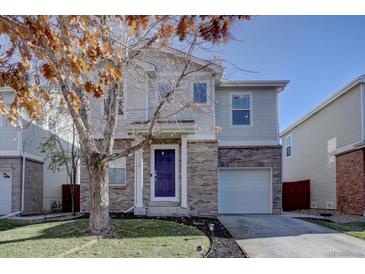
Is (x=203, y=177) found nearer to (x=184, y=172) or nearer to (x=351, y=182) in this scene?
(x=184, y=172)

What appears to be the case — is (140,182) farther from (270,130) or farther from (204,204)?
(270,130)

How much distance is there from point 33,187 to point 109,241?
24.2 ft

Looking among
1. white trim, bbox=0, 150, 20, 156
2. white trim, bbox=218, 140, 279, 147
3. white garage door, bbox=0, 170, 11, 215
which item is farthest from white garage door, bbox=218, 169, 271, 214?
white garage door, bbox=0, 170, 11, 215

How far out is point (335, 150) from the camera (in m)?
12.3

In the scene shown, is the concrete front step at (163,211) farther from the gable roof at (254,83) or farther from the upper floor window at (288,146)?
the upper floor window at (288,146)

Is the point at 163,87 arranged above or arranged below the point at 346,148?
above

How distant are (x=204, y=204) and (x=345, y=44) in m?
5.64

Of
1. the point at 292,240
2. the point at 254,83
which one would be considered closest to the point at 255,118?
the point at 254,83

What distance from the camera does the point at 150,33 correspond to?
6688 millimetres

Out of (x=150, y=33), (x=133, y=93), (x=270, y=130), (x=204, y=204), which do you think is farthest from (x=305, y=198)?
(x=150, y=33)

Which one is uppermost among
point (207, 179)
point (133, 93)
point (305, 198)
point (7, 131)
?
point (133, 93)

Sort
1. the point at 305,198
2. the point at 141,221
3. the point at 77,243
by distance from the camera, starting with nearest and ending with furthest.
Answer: the point at 77,243, the point at 141,221, the point at 305,198

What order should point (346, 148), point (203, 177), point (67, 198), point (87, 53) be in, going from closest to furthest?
point (87, 53)
point (203, 177)
point (346, 148)
point (67, 198)

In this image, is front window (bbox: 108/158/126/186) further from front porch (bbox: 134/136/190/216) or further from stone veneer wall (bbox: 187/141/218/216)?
stone veneer wall (bbox: 187/141/218/216)
